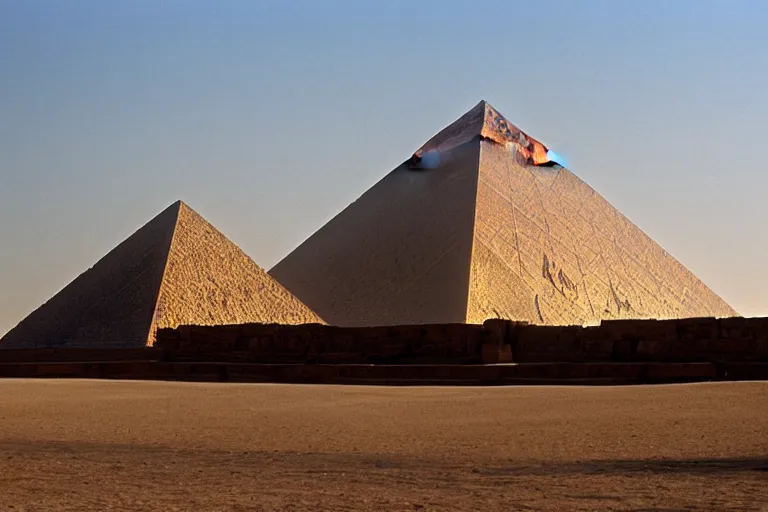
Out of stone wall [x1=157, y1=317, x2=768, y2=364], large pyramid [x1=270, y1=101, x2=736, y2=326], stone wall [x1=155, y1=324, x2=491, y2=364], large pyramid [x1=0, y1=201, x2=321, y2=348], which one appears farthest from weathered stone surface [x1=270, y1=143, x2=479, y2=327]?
stone wall [x1=157, y1=317, x2=768, y2=364]

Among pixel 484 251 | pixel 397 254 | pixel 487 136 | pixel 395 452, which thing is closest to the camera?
pixel 395 452

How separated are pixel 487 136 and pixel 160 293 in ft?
64.9

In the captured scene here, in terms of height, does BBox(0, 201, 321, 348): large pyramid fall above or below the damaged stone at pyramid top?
below

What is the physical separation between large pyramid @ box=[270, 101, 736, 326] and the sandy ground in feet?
81.4

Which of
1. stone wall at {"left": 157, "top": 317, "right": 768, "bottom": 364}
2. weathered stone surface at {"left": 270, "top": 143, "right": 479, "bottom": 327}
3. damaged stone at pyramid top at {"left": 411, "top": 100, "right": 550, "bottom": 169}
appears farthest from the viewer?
damaged stone at pyramid top at {"left": 411, "top": 100, "right": 550, "bottom": 169}

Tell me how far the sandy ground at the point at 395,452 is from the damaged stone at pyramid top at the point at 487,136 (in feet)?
105

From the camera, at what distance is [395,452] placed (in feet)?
19.2

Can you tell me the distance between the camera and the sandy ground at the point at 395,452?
440 cm

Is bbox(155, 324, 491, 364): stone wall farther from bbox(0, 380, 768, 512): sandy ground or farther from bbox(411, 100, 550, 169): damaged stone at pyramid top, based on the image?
bbox(411, 100, 550, 169): damaged stone at pyramid top

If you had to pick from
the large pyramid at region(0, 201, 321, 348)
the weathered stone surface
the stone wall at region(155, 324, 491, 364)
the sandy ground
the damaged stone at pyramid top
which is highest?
the damaged stone at pyramid top

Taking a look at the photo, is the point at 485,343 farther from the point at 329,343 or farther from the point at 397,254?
the point at 397,254

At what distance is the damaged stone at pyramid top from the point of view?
135 feet

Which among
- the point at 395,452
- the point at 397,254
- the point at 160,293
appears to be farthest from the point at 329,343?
the point at 397,254

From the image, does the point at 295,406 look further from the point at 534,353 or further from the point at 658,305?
the point at 658,305
